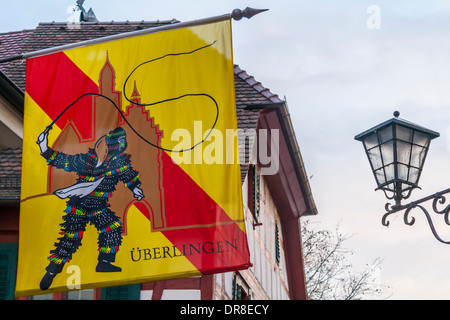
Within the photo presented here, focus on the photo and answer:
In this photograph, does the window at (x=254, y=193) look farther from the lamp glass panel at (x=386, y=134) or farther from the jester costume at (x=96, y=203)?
the jester costume at (x=96, y=203)

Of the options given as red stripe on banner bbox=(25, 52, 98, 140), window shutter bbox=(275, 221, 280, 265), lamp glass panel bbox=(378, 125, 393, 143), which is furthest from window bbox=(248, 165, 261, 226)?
red stripe on banner bbox=(25, 52, 98, 140)

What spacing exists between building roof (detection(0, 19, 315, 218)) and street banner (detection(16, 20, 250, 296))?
5.13 m

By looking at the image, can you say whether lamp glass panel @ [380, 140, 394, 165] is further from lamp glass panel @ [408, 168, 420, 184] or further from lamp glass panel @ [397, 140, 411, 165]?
lamp glass panel @ [408, 168, 420, 184]

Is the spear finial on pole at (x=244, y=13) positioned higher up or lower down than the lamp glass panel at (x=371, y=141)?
higher up

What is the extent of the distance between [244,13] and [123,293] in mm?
5251

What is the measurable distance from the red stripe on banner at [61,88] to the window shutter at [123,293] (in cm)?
445

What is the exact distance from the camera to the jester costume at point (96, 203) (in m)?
5.69

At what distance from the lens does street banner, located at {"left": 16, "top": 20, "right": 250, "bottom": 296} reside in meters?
5.56

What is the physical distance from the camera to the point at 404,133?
7008 mm

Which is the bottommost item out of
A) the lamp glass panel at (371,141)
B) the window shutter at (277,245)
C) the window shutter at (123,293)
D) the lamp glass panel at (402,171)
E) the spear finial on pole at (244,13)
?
the window shutter at (123,293)

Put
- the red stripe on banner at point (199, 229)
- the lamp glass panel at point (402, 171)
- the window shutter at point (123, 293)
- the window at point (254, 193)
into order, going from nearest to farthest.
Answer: the red stripe on banner at point (199, 229), the lamp glass panel at point (402, 171), the window shutter at point (123, 293), the window at point (254, 193)

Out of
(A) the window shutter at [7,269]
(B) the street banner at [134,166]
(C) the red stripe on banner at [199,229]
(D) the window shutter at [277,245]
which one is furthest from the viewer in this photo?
(D) the window shutter at [277,245]

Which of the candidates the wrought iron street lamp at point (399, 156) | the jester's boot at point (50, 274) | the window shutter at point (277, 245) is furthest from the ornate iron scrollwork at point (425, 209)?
the window shutter at point (277, 245)
